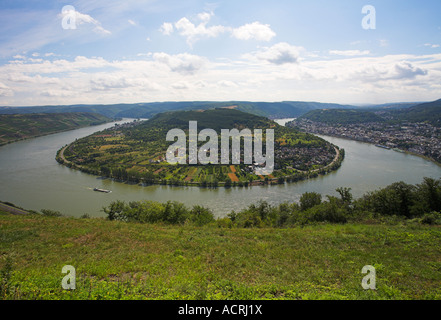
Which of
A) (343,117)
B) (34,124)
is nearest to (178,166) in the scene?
(34,124)

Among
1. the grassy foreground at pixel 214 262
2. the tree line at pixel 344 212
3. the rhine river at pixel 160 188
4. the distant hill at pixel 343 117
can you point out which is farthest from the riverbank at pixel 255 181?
the distant hill at pixel 343 117

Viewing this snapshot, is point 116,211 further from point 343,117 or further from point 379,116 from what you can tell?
point 379,116

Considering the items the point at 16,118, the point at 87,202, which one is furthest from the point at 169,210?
the point at 16,118

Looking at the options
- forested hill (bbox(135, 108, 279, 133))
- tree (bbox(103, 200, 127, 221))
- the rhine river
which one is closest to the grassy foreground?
tree (bbox(103, 200, 127, 221))

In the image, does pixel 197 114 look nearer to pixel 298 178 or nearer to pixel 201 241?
pixel 298 178

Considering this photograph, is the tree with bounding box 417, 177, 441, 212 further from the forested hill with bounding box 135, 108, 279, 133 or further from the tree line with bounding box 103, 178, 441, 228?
the forested hill with bounding box 135, 108, 279, 133
